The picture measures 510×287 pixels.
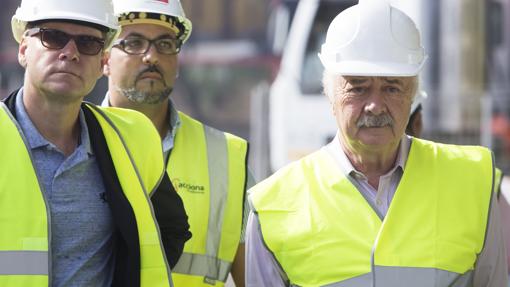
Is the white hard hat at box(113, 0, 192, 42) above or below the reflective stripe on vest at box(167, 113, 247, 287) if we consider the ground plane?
above

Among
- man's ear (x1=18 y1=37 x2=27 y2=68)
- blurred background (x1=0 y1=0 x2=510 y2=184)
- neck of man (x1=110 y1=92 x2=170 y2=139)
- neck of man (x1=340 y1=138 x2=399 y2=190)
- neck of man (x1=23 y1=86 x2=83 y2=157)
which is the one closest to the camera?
neck of man (x1=23 y1=86 x2=83 y2=157)

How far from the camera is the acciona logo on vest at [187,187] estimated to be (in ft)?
15.6

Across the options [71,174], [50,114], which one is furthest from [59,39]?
[71,174]

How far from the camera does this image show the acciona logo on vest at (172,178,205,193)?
15.6ft

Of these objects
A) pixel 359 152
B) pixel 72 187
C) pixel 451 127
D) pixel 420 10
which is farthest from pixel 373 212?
pixel 451 127

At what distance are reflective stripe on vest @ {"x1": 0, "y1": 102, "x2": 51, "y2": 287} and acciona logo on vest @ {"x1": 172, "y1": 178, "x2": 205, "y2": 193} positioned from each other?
1236 mm

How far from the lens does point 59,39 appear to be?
3.77 metres

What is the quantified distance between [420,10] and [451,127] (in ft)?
6.68

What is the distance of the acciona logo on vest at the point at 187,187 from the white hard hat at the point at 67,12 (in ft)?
3.29

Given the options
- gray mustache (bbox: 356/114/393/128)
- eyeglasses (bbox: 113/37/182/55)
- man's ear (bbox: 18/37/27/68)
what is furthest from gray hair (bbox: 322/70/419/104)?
eyeglasses (bbox: 113/37/182/55)

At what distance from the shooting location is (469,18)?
16.0m

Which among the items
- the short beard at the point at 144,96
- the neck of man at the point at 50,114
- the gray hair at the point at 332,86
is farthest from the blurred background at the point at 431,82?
the neck of man at the point at 50,114

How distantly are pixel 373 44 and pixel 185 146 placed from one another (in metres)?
1.20

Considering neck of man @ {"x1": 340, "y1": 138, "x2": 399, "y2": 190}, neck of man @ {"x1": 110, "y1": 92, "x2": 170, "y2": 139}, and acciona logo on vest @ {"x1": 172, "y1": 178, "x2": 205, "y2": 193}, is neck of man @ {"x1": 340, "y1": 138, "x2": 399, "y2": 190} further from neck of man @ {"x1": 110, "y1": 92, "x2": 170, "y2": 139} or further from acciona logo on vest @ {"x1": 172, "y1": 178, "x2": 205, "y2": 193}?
neck of man @ {"x1": 110, "y1": 92, "x2": 170, "y2": 139}
